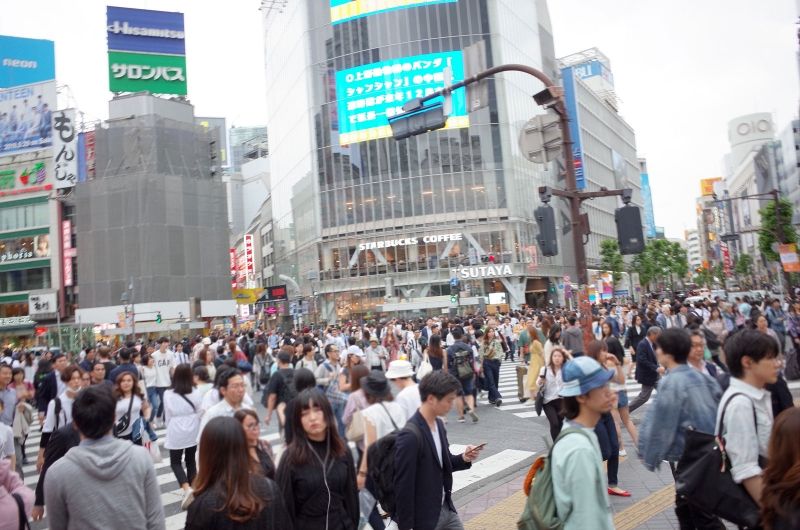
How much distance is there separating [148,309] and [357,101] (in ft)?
88.7

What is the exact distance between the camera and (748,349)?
3.52 metres

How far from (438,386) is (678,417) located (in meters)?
1.78

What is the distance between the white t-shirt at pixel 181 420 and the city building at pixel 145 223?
40958 mm

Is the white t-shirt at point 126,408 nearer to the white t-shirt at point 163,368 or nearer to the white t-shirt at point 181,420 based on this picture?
the white t-shirt at point 181,420

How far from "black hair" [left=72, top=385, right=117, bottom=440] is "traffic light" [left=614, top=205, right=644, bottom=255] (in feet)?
25.4

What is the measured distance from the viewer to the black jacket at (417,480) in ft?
11.7

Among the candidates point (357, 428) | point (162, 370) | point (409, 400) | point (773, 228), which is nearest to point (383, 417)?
point (357, 428)

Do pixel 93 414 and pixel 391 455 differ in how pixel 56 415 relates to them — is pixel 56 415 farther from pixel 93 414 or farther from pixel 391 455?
pixel 391 455

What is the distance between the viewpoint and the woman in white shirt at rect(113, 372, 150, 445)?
663 cm

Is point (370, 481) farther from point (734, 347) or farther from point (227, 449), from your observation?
point (734, 347)

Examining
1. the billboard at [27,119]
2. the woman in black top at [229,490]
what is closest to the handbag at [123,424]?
the woman in black top at [229,490]

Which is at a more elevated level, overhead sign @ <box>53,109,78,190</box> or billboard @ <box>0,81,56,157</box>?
billboard @ <box>0,81,56,157</box>

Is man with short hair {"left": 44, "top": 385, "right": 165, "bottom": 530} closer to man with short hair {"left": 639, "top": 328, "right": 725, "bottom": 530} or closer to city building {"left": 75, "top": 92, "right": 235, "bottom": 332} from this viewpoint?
man with short hair {"left": 639, "top": 328, "right": 725, "bottom": 530}

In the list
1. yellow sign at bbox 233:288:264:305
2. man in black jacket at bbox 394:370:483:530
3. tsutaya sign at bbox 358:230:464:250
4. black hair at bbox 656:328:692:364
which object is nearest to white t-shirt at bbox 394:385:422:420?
man in black jacket at bbox 394:370:483:530
